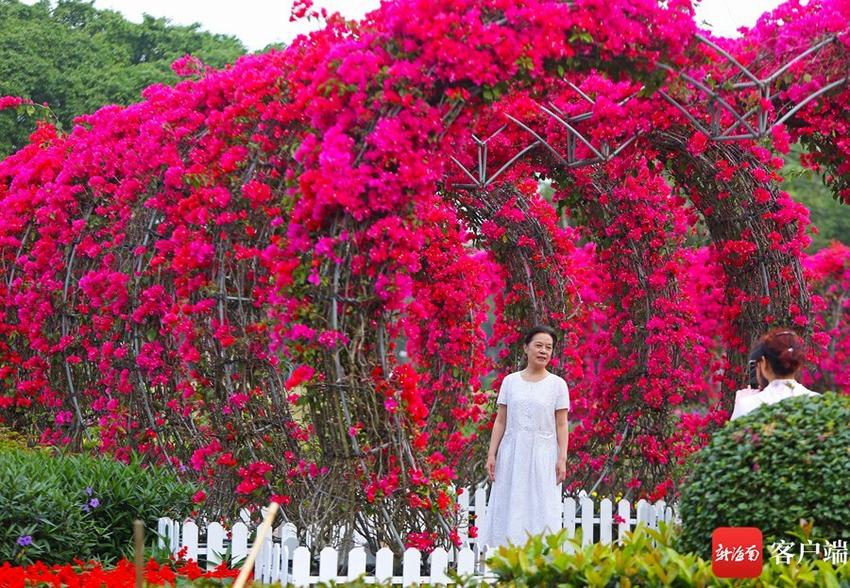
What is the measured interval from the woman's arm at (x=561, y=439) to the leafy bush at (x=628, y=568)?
1946 millimetres

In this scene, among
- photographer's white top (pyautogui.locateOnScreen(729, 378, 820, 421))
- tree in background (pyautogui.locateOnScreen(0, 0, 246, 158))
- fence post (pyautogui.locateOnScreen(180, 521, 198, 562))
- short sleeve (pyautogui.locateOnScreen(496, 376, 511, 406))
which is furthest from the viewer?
tree in background (pyautogui.locateOnScreen(0, 0, 246, 158))

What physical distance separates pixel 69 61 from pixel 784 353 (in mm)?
15054

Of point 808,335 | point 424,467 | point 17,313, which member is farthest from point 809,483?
point 17,313

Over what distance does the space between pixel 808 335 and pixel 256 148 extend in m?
3.63

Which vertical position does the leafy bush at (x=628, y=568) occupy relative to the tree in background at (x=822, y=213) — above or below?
below

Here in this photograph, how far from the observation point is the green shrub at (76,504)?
21.8 ft

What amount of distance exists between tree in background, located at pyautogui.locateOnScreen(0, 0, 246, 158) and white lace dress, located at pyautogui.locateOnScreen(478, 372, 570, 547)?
39.2 ft

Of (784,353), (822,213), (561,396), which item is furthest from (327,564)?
(822,213)

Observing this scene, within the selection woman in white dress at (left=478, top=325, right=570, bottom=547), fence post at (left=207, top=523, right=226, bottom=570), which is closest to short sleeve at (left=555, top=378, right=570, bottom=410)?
woman in white dress at (left=478, top=325, right=570, bottom=547)

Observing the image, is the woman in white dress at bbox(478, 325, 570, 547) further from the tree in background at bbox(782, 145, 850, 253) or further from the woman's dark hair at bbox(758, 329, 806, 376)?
the tree in background at bbox(782, 145, 850, 253)

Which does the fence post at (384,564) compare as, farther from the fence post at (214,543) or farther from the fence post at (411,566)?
the fence post at (214,543)

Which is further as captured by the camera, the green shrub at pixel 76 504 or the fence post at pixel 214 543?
the green shrub at pixel 76 504

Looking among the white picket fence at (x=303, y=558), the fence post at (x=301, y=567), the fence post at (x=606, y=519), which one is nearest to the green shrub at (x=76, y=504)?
the white picket fence at (x=303, y=558)

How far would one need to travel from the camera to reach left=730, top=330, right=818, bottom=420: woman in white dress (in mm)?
5285
